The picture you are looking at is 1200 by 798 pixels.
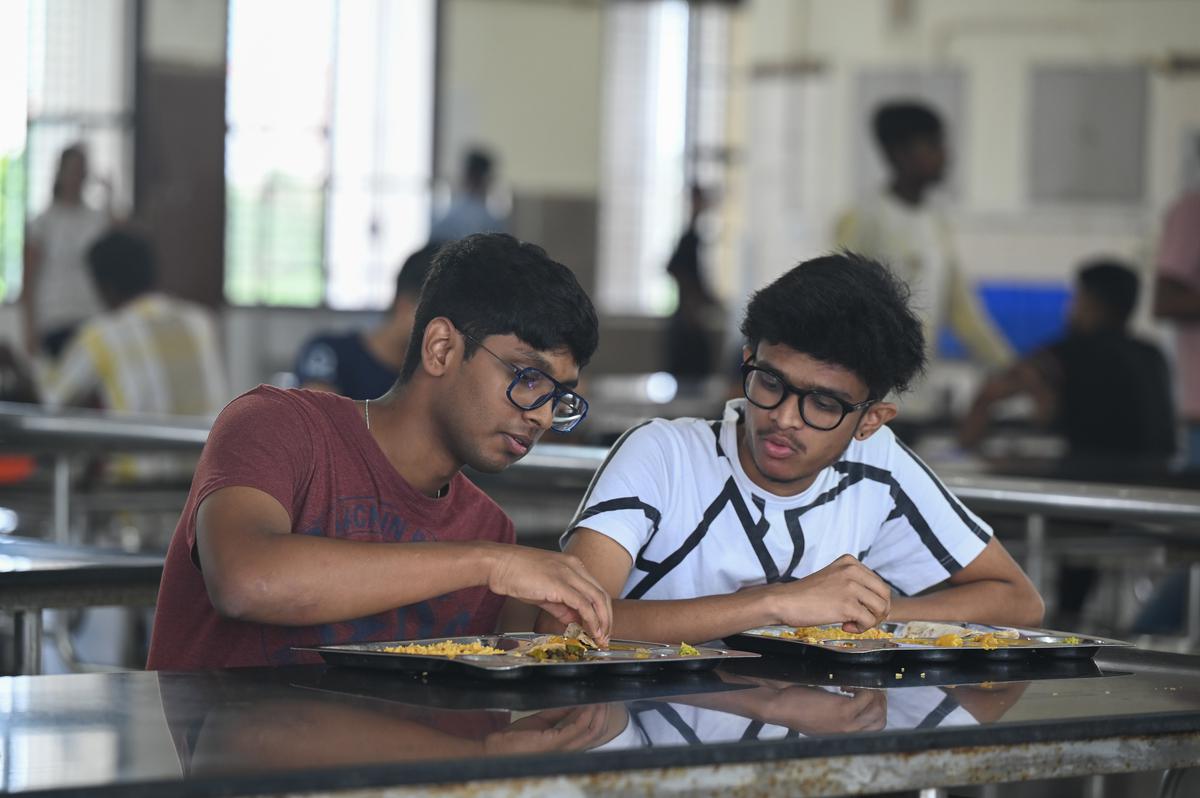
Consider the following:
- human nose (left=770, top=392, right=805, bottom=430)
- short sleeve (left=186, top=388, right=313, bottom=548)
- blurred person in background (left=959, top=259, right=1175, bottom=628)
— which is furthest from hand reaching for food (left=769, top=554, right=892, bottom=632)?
blurred person in background (left=959, top=259, right=1175, bottom=628)

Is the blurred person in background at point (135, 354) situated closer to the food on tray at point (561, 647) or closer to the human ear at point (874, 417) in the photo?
the human ear at point (874, 417)

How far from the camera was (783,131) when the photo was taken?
12.7 meters

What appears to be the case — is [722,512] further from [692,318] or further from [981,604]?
[692,318]

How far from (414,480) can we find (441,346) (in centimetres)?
18

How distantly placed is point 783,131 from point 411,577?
35.8ft

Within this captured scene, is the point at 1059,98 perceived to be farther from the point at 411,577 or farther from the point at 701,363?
the point at 411,577

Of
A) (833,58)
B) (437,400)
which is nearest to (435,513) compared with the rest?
(437,400)

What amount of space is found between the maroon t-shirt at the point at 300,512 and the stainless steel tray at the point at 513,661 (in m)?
0.26

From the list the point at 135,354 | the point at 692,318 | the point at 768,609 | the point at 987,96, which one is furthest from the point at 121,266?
the point at 692,318

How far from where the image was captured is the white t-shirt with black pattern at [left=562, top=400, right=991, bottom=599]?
8.27ft

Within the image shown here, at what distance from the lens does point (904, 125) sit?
5.99 m

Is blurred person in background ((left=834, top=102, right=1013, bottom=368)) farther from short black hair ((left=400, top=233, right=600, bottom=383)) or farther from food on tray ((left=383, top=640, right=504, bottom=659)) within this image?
food on tray ((left=383, top=640, right=504, bottom=659))

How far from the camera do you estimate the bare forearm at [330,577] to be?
2.00 metres

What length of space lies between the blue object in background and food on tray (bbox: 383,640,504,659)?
9.69 metres
